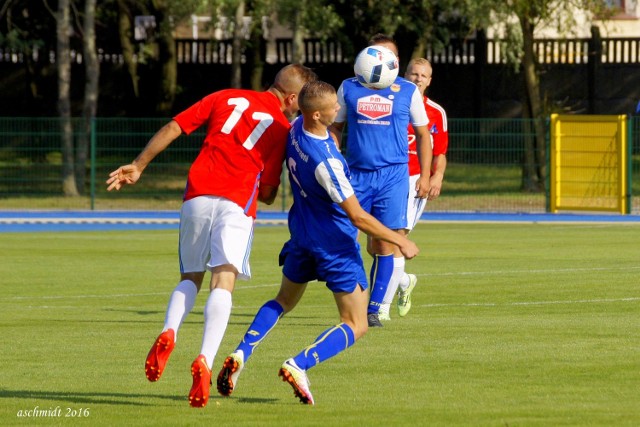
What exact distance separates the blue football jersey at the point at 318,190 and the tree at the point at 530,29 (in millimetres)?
22778

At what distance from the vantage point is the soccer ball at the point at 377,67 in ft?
35.5

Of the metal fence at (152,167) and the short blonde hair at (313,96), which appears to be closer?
the short blonde hair at (313,96)

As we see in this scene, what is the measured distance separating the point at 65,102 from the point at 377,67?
24.0 m

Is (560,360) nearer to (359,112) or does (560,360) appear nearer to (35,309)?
(359,112)

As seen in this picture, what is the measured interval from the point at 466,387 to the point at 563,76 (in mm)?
31120

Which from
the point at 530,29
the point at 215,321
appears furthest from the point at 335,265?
the point at 530,29

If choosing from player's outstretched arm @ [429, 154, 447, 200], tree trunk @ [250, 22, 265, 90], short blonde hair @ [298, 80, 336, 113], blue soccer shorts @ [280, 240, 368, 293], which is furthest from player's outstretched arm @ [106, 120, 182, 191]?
tree trunk @ [250, 22, 265, 90]

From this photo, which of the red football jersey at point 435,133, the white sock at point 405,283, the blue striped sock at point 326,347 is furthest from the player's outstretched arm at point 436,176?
the blue striped sock at point 326,347

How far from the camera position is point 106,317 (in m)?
12.6

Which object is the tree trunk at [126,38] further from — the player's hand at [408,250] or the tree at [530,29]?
the player's hand at [408,250]

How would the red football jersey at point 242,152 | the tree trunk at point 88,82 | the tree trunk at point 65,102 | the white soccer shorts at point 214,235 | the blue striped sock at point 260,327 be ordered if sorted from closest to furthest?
1. the blue striped sock at point 260,327
2. the white soccer shorts at point 214,235
3. the red football jersey at point 242,152
4. the tree trunk at point 65,102
5. the tree trunk at point 88,82

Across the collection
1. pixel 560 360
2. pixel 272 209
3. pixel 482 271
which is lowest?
pixel 272 209

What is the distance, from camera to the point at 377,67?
10914 mm

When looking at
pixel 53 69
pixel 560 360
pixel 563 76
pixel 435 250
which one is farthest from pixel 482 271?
pixel 53 69
